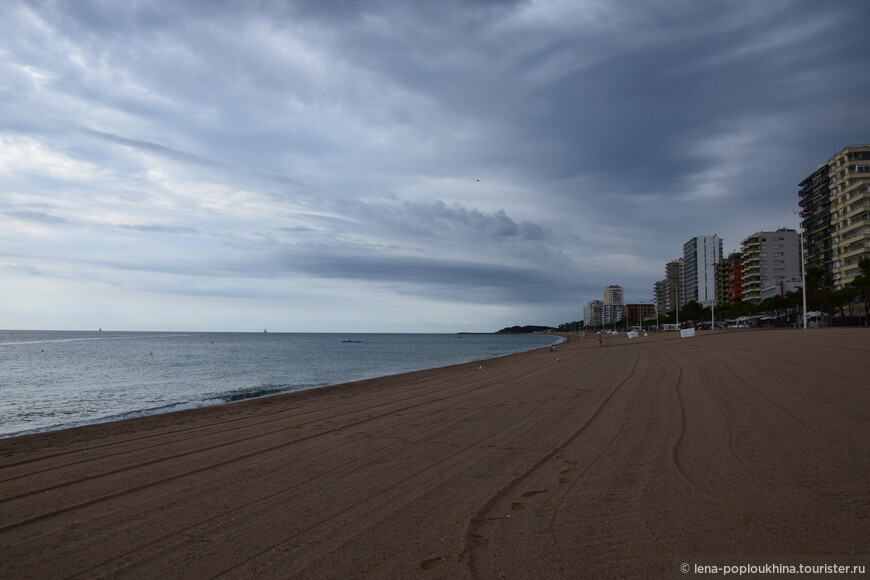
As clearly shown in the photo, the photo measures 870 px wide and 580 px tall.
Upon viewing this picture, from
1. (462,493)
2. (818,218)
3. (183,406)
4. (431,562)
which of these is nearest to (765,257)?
(818,218)

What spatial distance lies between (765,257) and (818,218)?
28.6m

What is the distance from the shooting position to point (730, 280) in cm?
14562

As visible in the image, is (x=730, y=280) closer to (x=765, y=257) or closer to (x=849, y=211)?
(x=765, y=257)

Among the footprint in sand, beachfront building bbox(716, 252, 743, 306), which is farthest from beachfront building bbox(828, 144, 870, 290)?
the footprint in sand

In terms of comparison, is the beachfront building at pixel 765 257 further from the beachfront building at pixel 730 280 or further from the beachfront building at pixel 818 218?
the beachfront building at pixel 818 218

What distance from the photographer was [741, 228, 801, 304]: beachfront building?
4798 inches

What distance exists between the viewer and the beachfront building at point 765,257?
122 metres

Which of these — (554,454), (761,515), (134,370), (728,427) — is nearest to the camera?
(761,515)

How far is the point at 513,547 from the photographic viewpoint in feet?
14.6

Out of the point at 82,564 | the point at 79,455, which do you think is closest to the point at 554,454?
the point at 82,564

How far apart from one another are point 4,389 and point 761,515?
3391cm

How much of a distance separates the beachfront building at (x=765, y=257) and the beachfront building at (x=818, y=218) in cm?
1545

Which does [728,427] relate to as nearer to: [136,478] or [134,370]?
[136,478]

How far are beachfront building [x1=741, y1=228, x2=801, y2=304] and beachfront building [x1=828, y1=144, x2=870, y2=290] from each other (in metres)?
34.6
